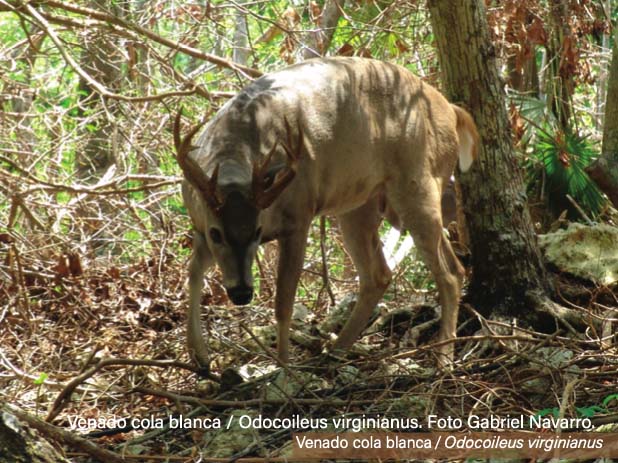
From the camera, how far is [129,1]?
8102mm

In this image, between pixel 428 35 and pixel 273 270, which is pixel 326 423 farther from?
pixel 428 35

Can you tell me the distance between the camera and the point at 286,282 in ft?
20.6

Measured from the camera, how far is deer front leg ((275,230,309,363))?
625 cm

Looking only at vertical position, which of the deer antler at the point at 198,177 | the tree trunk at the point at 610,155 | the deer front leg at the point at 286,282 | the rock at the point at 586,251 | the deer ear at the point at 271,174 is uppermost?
the deer antler at the point at 198,177

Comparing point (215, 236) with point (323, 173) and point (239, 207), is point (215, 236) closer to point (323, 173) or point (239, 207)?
point (239, 207)

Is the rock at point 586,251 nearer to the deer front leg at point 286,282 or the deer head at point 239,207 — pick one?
the deer front leg at point 286,282

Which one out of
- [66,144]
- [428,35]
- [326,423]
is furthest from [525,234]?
[66,144]

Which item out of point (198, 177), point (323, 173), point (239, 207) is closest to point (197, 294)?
point (239, 207)

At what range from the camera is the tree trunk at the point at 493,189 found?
22.9 ft

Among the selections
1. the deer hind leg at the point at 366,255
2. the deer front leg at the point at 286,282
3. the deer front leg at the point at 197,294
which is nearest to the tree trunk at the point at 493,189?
the deer hind leg at the point at 366,255

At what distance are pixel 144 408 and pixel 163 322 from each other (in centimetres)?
182

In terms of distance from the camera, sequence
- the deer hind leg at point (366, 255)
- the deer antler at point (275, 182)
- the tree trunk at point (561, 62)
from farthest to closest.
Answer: the tree trunk at point (561, 62), the deer hind leg at point (366, 255), the deer antler at point (275, 182)

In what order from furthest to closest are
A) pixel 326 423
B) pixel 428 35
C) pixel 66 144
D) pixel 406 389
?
1. pixel 428 35
2. pixel 66 144
3. pixel 406 389
4. pixel 326 423

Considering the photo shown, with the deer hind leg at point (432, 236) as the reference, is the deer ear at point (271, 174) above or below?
above
